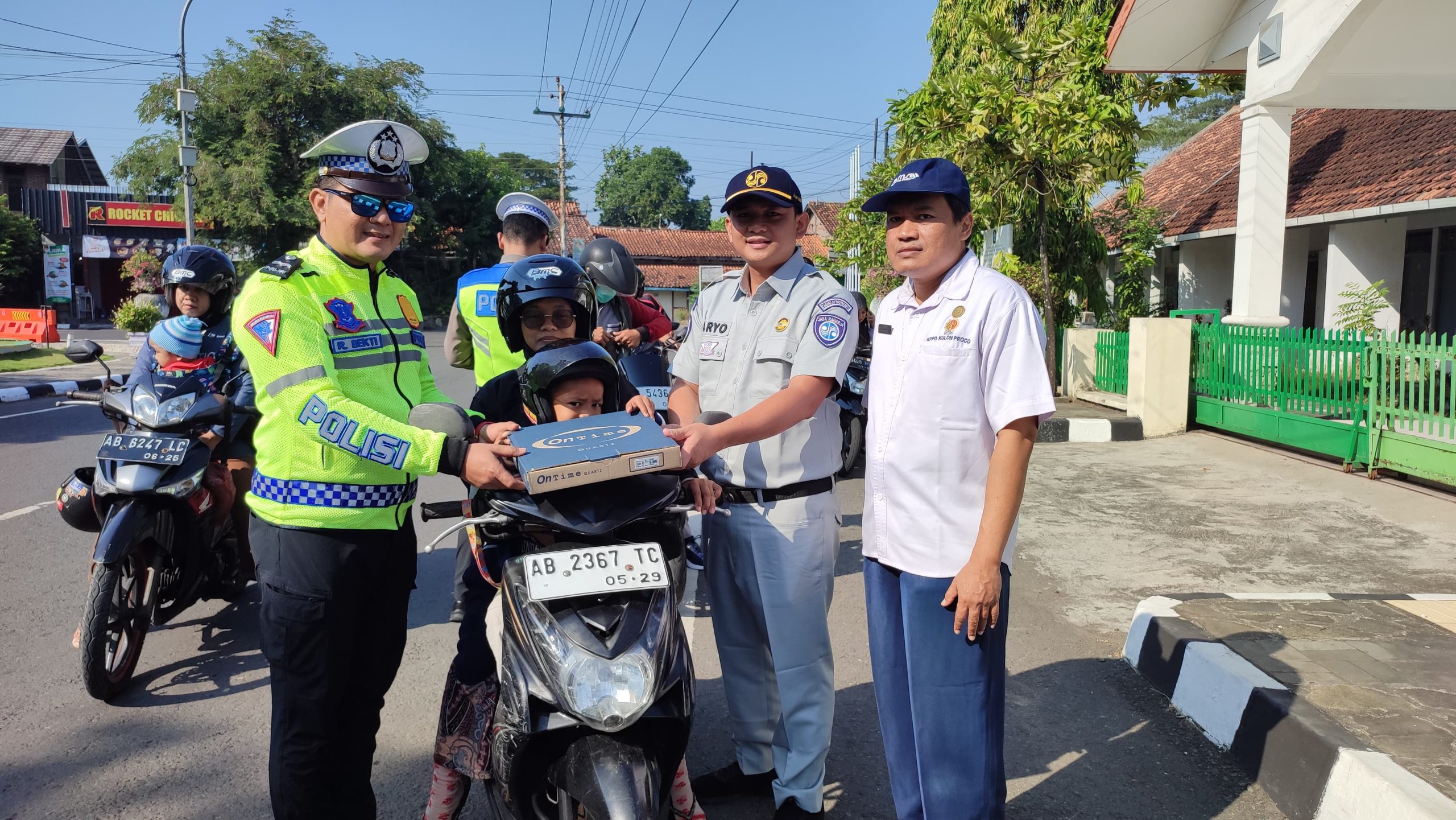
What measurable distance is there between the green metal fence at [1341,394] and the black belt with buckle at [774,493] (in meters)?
6.13

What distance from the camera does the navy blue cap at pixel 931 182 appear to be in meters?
2.22

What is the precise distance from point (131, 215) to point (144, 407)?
44.1 meters

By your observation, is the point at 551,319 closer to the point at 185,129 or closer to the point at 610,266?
the point at 610,266

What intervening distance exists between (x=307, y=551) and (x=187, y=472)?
2035 millimetres

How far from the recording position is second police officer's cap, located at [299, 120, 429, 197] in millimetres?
2363

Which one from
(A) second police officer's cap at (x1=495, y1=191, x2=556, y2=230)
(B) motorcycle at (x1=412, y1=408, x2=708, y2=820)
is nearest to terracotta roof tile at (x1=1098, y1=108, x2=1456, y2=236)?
(A) second police officer's cap at (x1=495, y1=191, x2=556, y2=230)

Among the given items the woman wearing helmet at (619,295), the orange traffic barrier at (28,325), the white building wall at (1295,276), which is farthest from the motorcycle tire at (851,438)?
the orange traffic barrier at (28,325)

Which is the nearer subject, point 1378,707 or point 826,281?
point 826,281

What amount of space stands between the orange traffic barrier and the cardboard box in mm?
25636

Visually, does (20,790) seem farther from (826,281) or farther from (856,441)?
(856,441)

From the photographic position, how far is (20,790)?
292cm

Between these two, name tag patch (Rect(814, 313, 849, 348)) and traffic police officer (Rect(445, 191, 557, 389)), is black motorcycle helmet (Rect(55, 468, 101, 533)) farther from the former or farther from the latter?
name tag patch (Rect(814, 313, 849, 348))

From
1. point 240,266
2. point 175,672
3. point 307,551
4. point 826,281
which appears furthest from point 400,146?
point 240,266

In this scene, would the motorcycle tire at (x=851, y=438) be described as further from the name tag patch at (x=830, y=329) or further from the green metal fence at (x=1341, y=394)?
the name tag patch at (x=830, y=329)
